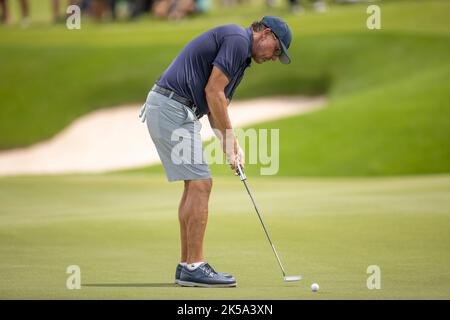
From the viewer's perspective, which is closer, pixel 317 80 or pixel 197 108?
pixel 197 108

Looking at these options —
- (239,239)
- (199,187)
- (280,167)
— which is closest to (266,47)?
(199,187)

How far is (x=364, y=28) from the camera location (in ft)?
109

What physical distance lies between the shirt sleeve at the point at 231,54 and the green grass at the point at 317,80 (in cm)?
1470

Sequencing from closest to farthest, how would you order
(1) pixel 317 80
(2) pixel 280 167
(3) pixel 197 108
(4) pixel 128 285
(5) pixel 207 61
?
(4) pixel 128 285 → (5) pixel 207 61 → (3) pixel 197 108 → (2) pixel 280 167 → (1) pixel 317 80

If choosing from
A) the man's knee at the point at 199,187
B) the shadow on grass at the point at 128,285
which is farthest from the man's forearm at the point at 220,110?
the shadow on grass at the point at 128,285

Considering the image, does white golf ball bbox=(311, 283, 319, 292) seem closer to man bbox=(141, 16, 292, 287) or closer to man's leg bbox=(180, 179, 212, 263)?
man bbox=(141, 16, 292, 287)

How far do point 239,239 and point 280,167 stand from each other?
39.1 ft

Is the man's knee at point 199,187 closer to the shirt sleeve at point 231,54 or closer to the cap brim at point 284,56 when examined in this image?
the shirt sleeve at point 231,54

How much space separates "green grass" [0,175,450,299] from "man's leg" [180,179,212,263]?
33 cm

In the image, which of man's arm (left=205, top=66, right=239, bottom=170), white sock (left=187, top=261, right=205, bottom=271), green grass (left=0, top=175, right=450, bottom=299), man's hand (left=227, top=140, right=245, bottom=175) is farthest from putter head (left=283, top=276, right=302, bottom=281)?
man's arm (left=205, top=66, right=239, bottom=170)

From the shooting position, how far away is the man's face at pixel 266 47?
8.69 m

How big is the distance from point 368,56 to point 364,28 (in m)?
1.76

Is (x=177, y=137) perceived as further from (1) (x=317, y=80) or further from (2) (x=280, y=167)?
(1) (x=317, y=80)

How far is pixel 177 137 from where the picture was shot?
877cm
